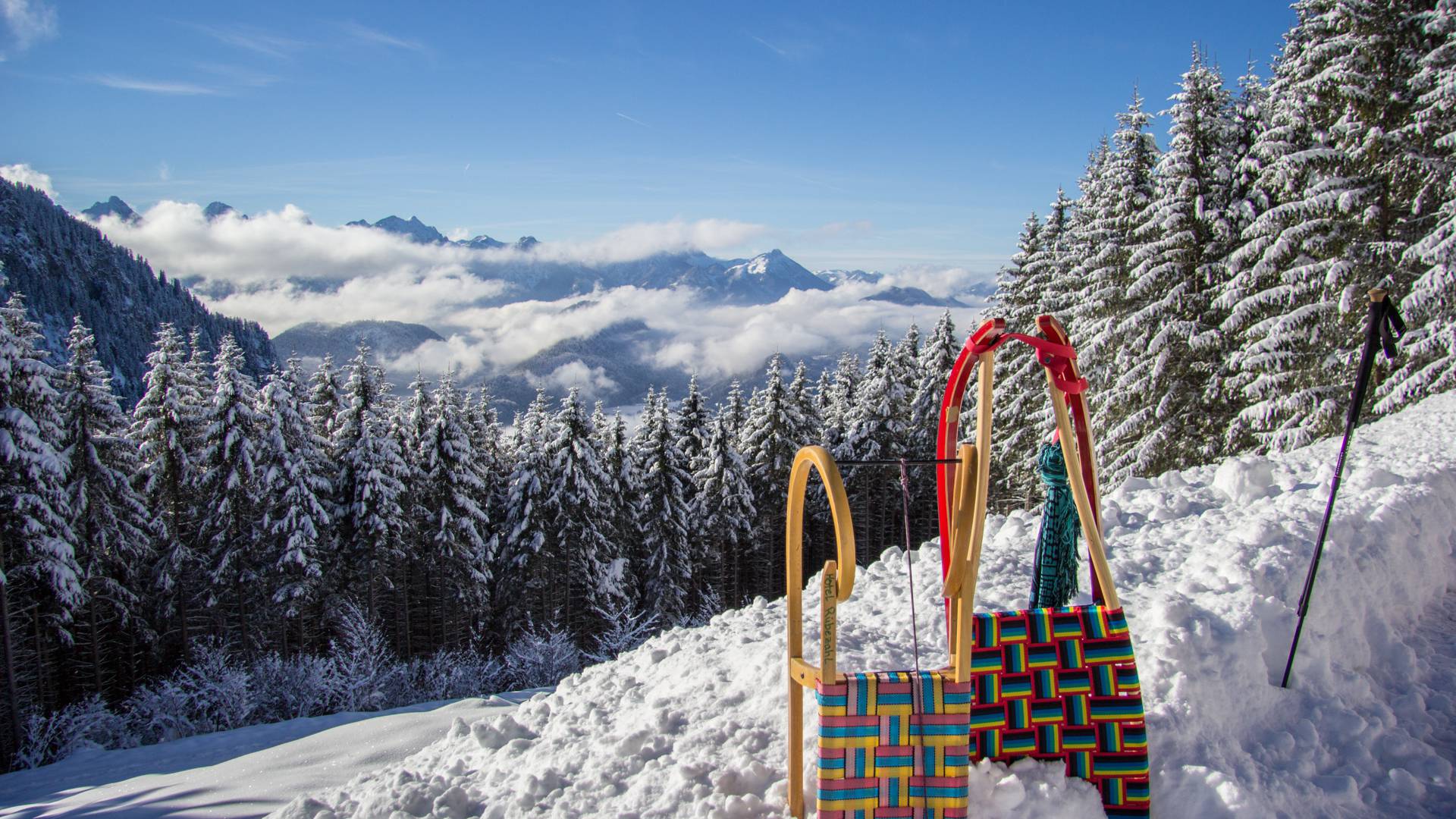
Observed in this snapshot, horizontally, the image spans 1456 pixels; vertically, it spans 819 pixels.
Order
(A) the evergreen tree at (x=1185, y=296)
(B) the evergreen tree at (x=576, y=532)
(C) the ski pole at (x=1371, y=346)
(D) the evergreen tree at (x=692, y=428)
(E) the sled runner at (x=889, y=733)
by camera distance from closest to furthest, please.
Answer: (E) the sled runner at (x=889, y=733), (C) the ski pole at (x=1371, y=346), (A) the evergreen tree at (x=1185, y=296), (B) the evergreen tree at (x=576, y=532), (D) the evergreen tree at (x=692, y=428)

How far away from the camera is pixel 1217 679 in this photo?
4.85 m

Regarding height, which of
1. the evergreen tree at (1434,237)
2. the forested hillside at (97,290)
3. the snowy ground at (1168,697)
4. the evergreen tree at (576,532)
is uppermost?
the forested hillside at (97,290)

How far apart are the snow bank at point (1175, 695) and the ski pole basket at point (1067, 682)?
0.55 ft

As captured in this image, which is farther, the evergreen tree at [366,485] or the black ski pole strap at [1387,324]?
the evergreen tree at [366,485]

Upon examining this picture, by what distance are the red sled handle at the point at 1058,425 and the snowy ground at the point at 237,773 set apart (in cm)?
577

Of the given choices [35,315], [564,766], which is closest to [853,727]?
[564,766]

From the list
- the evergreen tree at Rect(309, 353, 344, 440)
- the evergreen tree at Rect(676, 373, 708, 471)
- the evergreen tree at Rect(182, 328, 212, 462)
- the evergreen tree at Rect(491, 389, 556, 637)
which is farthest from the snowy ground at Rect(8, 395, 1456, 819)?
the evergreen tree at Rect(676, 373, 708, 471)

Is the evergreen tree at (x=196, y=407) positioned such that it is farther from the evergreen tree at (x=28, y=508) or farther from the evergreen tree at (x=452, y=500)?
the evergreen tree at (x=452, y=500)

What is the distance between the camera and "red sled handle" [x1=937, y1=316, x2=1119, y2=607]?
3662mm

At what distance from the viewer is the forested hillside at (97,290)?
434ft

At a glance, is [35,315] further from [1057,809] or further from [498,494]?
[1057,809]

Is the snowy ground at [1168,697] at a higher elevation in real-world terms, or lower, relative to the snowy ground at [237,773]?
higher

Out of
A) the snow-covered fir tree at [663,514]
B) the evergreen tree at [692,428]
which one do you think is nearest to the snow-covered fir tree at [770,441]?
the evergreen tree at [692,428]

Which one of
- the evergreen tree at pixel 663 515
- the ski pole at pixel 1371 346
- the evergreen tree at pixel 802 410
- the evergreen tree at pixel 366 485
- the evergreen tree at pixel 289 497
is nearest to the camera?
the ski pole at pixel 1371 346
